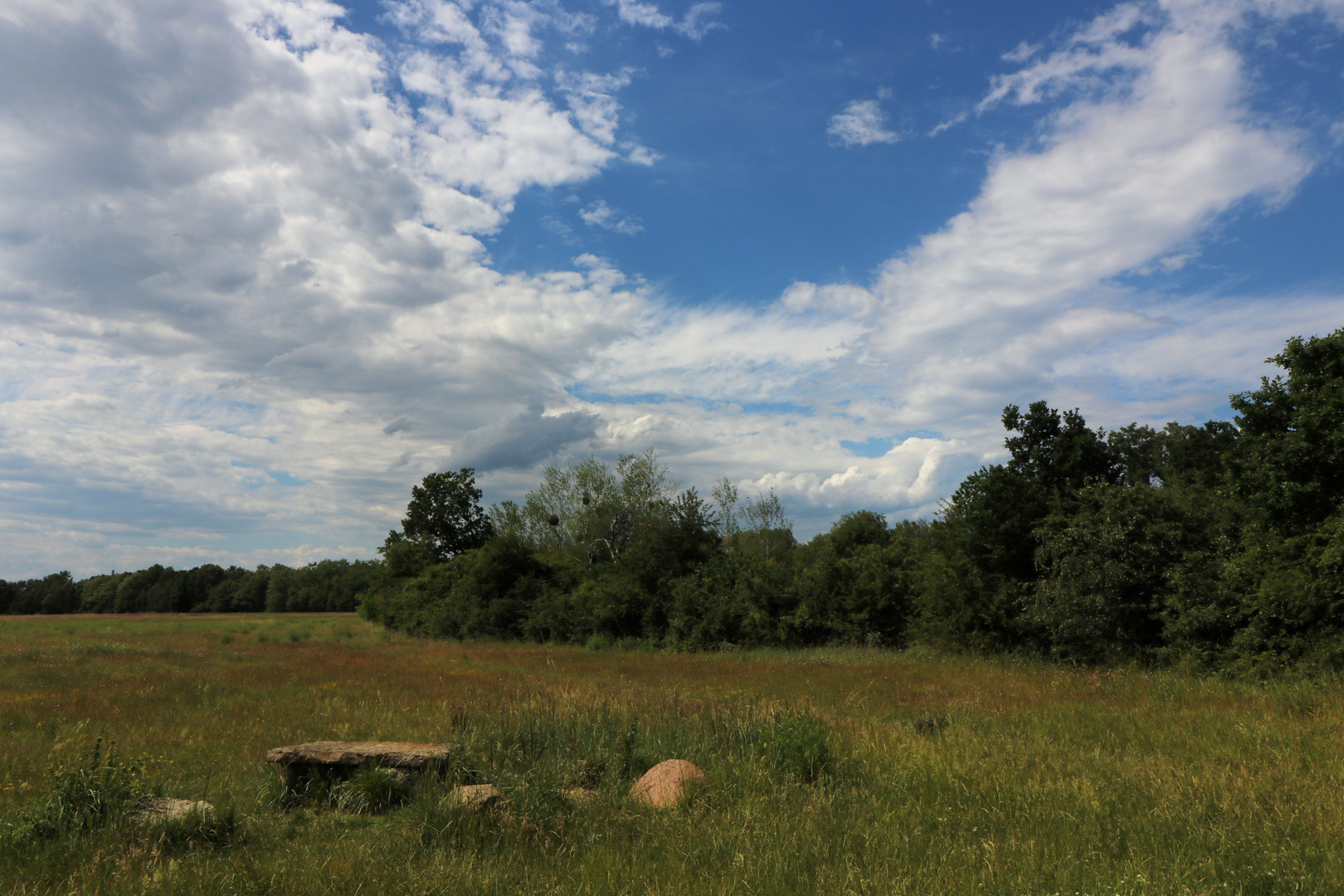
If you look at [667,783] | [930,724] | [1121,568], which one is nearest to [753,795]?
[667,783]

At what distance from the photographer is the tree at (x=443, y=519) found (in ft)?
200

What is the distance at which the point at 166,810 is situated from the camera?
6.33m

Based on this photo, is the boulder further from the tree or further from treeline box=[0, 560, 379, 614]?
treeline box=[0, 560, 379, 614]

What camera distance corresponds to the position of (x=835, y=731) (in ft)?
32.6

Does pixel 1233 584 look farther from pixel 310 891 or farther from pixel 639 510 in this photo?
pixel 639 510

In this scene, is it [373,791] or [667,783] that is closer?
[667,783]

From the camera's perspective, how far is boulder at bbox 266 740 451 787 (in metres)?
7.80

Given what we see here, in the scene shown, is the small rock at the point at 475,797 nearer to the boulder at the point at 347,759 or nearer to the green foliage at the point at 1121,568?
the boulder at the point at 347,759

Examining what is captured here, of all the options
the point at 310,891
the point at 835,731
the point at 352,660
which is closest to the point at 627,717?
the point at 835,731

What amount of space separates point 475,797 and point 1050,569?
805 inches

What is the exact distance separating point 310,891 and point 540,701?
5838 millimetres

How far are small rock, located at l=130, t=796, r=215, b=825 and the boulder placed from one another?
120 cm

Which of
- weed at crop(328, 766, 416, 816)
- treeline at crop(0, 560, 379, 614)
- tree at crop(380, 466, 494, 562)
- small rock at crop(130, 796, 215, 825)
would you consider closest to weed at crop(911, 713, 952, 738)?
weed at crop(328, 766, 416, 816)

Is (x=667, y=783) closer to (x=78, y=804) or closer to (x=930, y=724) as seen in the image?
(x=78, y=804)
